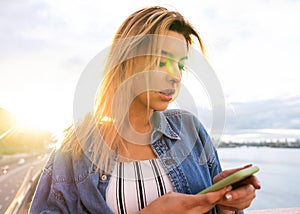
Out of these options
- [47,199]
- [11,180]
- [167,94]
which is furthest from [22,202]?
[11,180]

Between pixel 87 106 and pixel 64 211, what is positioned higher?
pixel 87 106

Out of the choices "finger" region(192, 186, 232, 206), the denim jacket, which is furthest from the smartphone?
the denim jacket

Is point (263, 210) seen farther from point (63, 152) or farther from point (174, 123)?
point (63, 152)

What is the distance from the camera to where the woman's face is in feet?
2.66

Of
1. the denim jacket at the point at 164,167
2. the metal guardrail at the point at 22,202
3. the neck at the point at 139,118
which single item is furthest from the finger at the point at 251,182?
the metal guardrail at the point at 22,202

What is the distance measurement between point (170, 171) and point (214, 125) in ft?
0.45

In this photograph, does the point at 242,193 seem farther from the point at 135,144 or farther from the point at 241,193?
the point at 135,144

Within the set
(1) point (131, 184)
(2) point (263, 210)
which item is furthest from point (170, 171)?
(2) point (263, 210)

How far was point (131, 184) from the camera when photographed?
84cm

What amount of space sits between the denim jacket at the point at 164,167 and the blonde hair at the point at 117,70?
3 centimetres

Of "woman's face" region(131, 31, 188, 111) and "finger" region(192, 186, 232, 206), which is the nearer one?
"finger" region(192, 186, 232, 206)

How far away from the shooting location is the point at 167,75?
2.66 ft

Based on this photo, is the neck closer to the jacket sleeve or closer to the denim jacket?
the denim jacket

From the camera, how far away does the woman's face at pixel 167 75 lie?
811 mm
